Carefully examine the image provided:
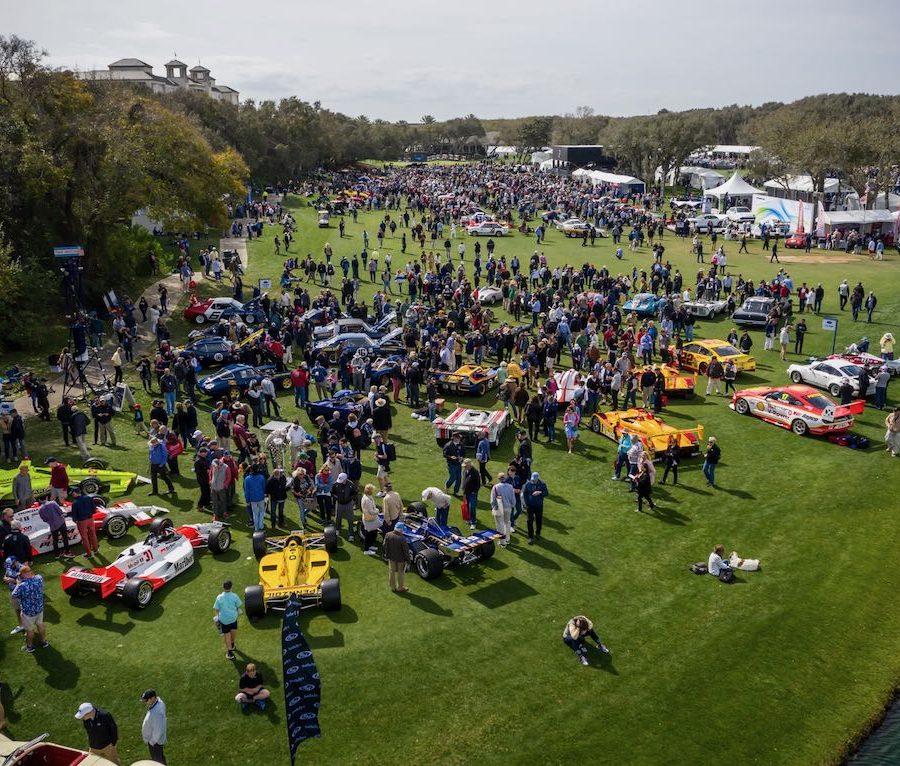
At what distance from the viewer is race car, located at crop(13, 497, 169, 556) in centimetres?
1585

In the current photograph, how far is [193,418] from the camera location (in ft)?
71.3

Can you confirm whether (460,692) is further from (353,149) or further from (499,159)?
(499,159)

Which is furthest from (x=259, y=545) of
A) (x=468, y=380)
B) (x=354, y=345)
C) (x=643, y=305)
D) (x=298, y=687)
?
(x=643, y=305)

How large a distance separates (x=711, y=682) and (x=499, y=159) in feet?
495

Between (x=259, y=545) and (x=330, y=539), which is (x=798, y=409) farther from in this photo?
(x=259, y=545)

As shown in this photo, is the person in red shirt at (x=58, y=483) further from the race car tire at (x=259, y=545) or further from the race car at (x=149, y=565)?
the race car tire at (x=259, y=545)

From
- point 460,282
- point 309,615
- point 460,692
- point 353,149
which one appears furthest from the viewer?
point 353,149

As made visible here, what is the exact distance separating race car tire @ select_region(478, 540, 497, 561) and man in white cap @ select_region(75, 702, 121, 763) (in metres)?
7.78

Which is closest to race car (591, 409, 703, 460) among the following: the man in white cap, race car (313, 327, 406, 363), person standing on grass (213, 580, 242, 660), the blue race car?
race car (313, 327, 406, 363)

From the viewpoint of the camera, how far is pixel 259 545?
1545 centimetres

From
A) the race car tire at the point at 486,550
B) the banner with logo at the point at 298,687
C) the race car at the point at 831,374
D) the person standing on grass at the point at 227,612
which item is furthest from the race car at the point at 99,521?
the race car at the point at 831,374

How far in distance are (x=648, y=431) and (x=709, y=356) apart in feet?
28.5

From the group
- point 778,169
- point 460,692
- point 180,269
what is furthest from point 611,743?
point 778,169

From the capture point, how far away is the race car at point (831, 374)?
85.1ft
